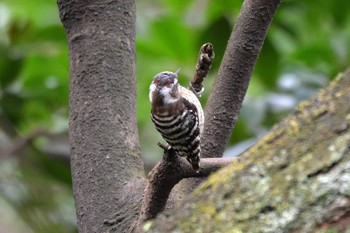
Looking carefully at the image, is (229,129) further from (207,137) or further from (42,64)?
(42,64)

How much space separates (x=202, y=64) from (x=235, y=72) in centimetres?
17

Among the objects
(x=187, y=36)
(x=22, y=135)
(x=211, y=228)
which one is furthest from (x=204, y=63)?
(x=22, y=135)

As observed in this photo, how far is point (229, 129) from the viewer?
1.61 meters

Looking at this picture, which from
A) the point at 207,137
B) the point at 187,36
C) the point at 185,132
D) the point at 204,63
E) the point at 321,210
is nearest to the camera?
the point at 321,210

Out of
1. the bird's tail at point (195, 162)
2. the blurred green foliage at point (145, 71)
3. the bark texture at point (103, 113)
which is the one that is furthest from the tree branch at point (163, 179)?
the blurred green foliage at point (145, 71)

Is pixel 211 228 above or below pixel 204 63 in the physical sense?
below

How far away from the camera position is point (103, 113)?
1.55 m

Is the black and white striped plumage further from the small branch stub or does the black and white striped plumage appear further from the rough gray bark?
the rough gray bark

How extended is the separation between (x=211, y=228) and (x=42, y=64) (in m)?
1.59

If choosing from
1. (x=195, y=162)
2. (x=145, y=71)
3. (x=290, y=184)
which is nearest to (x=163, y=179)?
(x=195, y=162)

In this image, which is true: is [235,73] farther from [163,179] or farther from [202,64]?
[163,179]

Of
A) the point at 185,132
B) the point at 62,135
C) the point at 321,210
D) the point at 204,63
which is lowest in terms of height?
the point at 321,210

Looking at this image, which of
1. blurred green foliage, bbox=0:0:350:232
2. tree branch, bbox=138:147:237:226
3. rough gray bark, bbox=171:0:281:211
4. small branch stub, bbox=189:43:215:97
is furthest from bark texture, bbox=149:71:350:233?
blurred green foliage, bbox=0:0:350:232

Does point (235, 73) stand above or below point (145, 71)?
below
